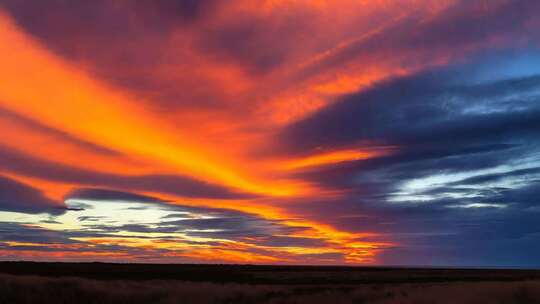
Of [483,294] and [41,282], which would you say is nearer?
[483,294]

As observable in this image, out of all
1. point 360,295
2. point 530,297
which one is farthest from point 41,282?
point 530,297

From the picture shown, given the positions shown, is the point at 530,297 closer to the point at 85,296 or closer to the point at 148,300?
the point at 148,300

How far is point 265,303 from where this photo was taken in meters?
28.5

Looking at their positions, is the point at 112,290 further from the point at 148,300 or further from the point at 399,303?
the point at 399,303

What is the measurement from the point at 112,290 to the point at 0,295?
24.0 ft

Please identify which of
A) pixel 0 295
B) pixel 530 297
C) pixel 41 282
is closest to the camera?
pixel 530 297

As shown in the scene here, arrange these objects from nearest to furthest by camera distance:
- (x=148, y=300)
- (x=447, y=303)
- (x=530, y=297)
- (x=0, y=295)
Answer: (x=447, y=303) → (x=530, y=297) → (x=0, y=295) → (x=148, y=300)

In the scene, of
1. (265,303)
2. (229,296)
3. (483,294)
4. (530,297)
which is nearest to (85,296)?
(229,296)

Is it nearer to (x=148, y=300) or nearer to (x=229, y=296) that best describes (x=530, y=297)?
(x=229, y=296)

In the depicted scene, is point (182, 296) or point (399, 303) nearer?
point (399, 303)

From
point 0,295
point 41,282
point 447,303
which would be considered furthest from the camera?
point 41,282

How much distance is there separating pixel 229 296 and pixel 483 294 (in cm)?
1575

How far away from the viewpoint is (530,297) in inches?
1056

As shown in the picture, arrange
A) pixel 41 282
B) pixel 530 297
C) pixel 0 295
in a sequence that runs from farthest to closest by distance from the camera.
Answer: pixel 41 282, pixel 0 295, pixel 530 297
